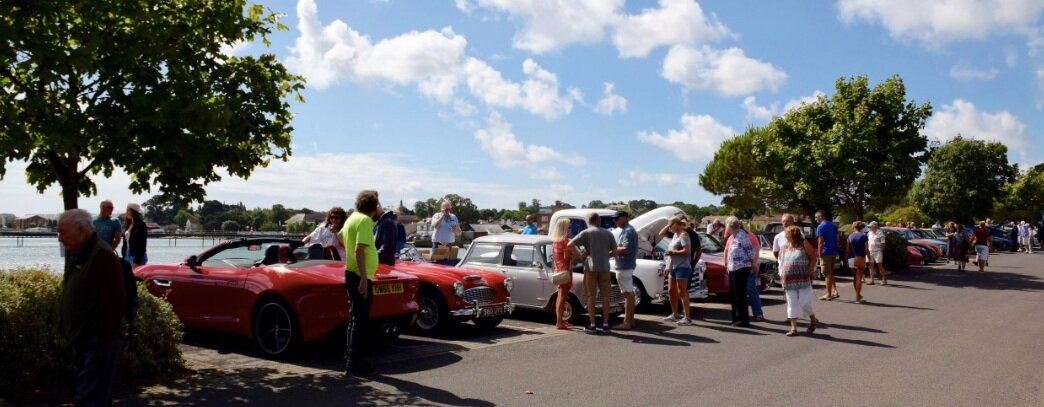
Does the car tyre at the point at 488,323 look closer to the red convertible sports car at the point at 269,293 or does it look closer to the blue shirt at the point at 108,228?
the red convertible sports car at the point at 269,293

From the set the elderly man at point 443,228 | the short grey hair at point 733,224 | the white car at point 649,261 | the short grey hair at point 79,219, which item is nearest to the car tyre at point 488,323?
the white car at point 649,261

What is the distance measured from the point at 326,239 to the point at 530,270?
3325 millimetres

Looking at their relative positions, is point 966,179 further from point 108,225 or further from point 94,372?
point 94,372

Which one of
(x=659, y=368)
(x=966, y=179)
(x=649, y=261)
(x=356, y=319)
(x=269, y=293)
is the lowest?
(x=659, y=368)

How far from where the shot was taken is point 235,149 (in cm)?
769

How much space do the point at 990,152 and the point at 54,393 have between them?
6446 centimetres

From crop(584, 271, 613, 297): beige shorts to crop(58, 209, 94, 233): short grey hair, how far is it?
718 centimetres

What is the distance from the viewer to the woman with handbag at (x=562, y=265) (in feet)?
35.3

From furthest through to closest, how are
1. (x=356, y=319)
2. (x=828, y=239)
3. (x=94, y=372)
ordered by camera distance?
1. (x=828, y=239)
2. (x=356, y=319)
3. (x=94, y=372)

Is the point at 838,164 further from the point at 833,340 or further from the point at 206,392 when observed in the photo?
the point at 206,392

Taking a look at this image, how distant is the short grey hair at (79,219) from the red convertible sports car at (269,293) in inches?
119

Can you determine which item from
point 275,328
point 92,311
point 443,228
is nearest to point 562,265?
point 275,328

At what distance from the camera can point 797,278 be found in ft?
35.1

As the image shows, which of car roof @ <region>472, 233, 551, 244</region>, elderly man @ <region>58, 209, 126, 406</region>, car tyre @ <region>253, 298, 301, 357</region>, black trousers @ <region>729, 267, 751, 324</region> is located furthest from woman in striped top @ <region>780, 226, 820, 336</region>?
elderly man @ <region>58, 209, 126, 406</region>
